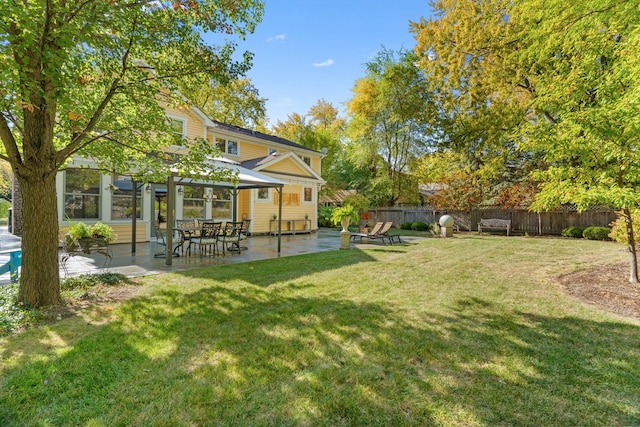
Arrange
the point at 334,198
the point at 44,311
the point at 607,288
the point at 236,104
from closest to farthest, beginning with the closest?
1. the point at 44,311
2. the point at 607,288
3. the point at 236,104
4. the point at 334,198

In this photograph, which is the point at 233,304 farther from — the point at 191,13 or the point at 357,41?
the point at 357,41

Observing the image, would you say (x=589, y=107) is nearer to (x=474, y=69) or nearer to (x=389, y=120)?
(x=474, y=69)

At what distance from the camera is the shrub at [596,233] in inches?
553

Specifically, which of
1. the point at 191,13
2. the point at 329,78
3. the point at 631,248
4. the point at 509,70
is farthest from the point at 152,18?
the point at 329,78

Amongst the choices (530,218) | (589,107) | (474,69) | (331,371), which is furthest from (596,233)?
(331,371)

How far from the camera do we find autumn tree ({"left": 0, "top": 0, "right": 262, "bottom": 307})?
350cm

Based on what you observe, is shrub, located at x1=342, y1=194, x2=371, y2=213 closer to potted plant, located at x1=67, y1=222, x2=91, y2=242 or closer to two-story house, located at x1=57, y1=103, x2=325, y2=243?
two-story house, located at x1=57, y1=103, x2=325, y2=243

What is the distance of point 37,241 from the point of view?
14.4 ft

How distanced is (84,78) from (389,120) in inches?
881

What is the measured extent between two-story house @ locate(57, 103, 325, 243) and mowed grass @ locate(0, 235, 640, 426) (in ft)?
14.9

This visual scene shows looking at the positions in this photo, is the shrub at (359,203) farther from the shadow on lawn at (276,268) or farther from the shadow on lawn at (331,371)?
the shadow on lawn at (331,371)

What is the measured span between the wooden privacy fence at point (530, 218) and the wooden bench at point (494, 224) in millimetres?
633

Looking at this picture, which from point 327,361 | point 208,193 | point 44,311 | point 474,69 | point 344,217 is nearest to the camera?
point 327,361

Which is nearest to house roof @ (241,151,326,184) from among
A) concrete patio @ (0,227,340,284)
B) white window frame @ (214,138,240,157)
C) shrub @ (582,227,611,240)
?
white window frame @ (214,138,240,157)
